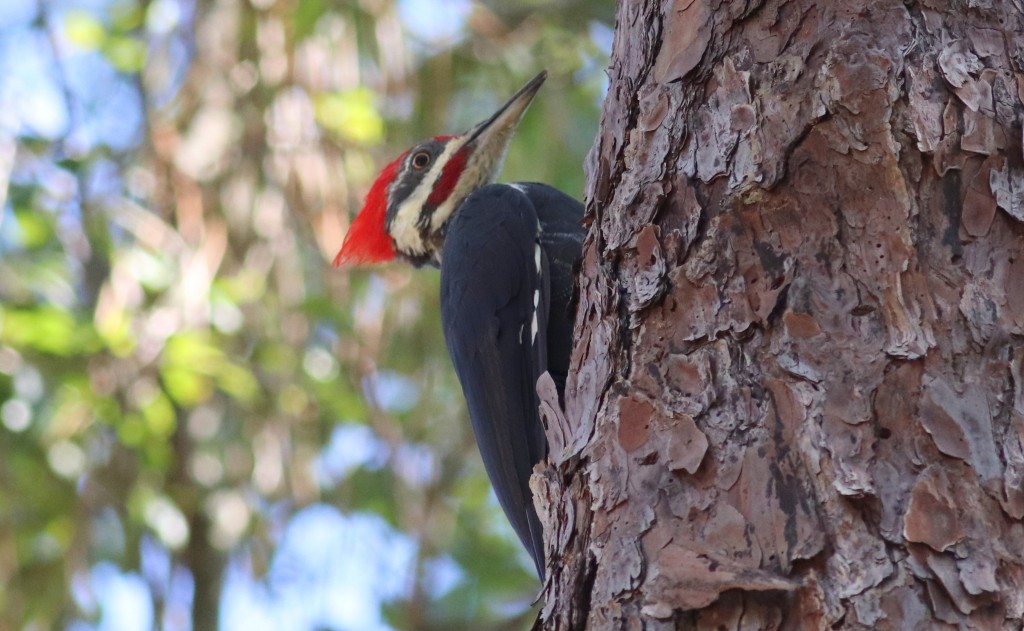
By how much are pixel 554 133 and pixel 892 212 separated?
3.72 metres

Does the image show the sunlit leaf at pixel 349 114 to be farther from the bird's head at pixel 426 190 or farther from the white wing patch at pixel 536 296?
the white wing patch at pixel 536 296

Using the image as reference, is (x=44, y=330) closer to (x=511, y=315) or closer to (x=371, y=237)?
(x=371, y=237)

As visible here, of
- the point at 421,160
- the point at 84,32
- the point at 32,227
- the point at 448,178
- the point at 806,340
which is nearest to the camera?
the point at 806,340

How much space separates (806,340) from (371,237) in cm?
281

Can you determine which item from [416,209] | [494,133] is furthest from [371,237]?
[494,133]

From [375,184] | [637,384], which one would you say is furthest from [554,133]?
[637,384]

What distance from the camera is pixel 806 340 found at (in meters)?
1.56

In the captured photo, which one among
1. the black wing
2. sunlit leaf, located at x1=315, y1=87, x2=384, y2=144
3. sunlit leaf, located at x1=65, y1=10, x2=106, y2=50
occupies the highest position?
sunlit leaf, located at x1=65, y1=10, x2=106, y2=50

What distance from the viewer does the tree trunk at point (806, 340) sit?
138cm

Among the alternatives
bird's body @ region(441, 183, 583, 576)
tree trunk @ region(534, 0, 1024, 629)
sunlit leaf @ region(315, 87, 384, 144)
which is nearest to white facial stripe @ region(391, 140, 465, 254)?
bird's body @ region(441, 183, 583, 576)

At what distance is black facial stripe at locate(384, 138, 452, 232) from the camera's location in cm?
414

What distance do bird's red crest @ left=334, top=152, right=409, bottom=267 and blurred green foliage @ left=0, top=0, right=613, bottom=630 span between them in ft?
1.69

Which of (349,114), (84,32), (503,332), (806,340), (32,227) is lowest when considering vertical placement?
(806,340)

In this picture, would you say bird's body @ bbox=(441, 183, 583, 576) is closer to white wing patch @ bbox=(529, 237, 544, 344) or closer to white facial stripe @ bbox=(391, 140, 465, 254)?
white wing patch @ bbox=(529, 237, 544, 344)
